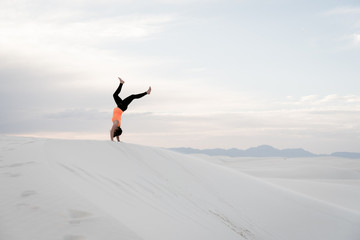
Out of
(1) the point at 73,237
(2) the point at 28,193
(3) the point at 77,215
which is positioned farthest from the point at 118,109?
(1) the point at 73,237

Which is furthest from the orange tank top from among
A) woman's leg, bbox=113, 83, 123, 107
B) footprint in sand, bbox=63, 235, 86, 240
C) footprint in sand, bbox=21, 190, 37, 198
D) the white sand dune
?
footprint in sand, bbox=63, 235, 86, 240

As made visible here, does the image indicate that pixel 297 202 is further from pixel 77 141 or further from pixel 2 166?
pixel 2 166

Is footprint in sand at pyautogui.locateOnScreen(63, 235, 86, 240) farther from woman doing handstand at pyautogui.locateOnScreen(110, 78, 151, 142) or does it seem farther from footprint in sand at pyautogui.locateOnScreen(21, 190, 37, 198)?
woman doing handstand at pyautogui.locateOnScreen(110, 78, 151, 142)

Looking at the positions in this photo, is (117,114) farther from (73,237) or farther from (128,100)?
(73,237)

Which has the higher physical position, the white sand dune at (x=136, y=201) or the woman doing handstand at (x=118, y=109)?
the woman doing handstand at (x=118, y=109)

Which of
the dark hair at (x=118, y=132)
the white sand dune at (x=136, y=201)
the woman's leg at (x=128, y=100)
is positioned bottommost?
the white sand dune at (x=136, y=201)

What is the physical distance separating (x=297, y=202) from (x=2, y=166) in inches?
248

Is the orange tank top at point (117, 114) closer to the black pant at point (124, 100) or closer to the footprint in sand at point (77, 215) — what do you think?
the black pant at point (124, 100)

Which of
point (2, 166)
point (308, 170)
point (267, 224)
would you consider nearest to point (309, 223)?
point (267, 224)

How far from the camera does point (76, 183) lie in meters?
3.55

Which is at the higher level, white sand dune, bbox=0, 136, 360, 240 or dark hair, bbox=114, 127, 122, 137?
dark hair, bbox=114, 127, 122, 137

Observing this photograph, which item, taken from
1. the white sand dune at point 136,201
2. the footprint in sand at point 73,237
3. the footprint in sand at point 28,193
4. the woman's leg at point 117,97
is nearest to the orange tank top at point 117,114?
the woman's leg at point 117,97

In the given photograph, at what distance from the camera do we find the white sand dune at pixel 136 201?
2719 mm

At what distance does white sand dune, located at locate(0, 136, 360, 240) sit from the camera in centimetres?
272
